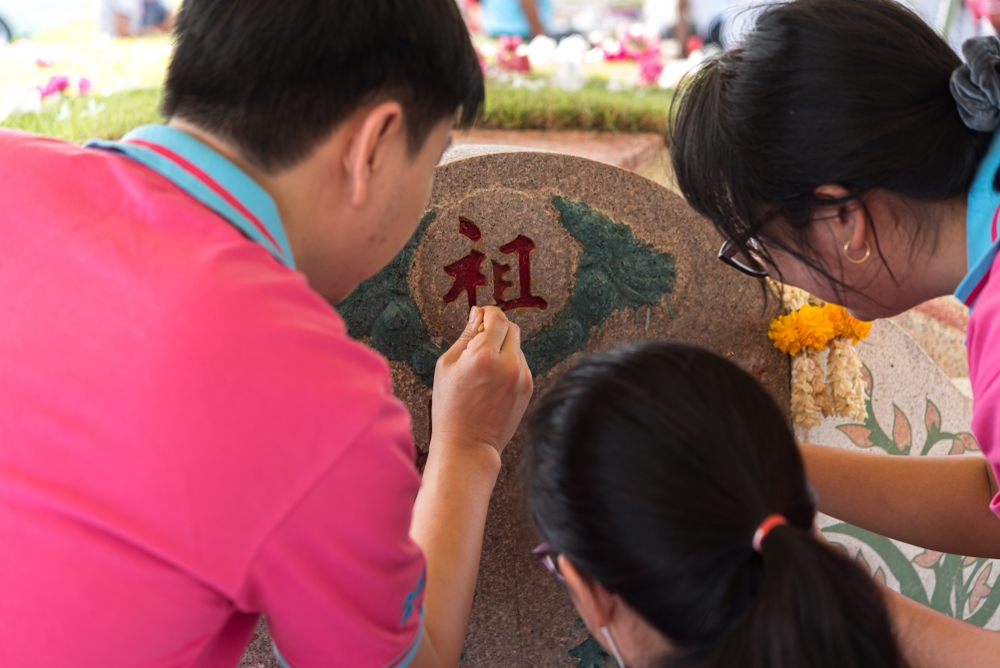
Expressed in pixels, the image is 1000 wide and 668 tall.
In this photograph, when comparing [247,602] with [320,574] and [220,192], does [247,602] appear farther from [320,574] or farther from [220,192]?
[220,192]

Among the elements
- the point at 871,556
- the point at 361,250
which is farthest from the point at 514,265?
the point at 871,556

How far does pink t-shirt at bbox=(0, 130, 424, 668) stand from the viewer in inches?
24.9

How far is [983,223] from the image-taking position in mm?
977

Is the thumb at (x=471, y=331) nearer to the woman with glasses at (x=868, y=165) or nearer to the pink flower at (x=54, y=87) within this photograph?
the woman with glasses at (x=868, y=165)

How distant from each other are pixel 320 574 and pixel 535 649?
899mm

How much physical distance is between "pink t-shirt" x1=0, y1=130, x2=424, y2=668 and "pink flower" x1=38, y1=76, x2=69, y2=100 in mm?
2823

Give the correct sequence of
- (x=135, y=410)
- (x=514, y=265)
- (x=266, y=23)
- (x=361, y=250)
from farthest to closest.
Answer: (x=514, y=265)
(x=361, y=250)
(x=266, y=23)
(x=135, y=410)

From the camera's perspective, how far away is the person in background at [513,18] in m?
5.32

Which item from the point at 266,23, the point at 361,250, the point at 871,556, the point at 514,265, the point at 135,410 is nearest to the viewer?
the point at 135,410

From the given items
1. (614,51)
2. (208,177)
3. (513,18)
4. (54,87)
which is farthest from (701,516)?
(513,18)

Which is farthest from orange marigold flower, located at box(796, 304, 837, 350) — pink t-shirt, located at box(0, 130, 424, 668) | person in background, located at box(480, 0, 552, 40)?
person in background, located at box(480, 0, 552, 40)

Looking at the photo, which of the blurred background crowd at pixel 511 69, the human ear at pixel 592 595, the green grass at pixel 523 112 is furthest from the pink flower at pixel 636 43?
the human ear at pixel 592 595

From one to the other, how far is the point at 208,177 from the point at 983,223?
2.79 ft

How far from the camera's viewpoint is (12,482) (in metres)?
0.66
